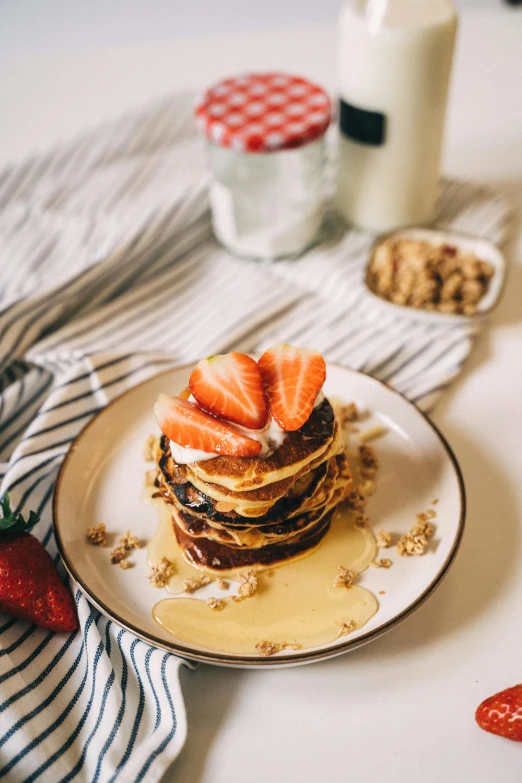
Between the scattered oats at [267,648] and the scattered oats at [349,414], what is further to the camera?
the scattered oats at [349,414]

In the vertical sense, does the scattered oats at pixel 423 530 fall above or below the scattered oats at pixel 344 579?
above

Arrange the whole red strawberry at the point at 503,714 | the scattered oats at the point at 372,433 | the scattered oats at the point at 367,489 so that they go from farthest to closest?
the scattered oats at the point at 372,433 < the scattered oats at the point at 367,489 < the whole red strawberry at the point at 503,714

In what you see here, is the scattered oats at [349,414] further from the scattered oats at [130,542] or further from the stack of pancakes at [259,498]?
the scattered oats at [130,542]

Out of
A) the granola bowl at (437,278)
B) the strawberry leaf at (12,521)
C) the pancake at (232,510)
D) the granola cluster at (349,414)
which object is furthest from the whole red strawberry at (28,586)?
the granola bowl at (437,278)

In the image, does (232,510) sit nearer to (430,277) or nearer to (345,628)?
(345,628)

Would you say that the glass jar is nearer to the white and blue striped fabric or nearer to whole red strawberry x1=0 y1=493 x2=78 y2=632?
the white and blue striped fabric
